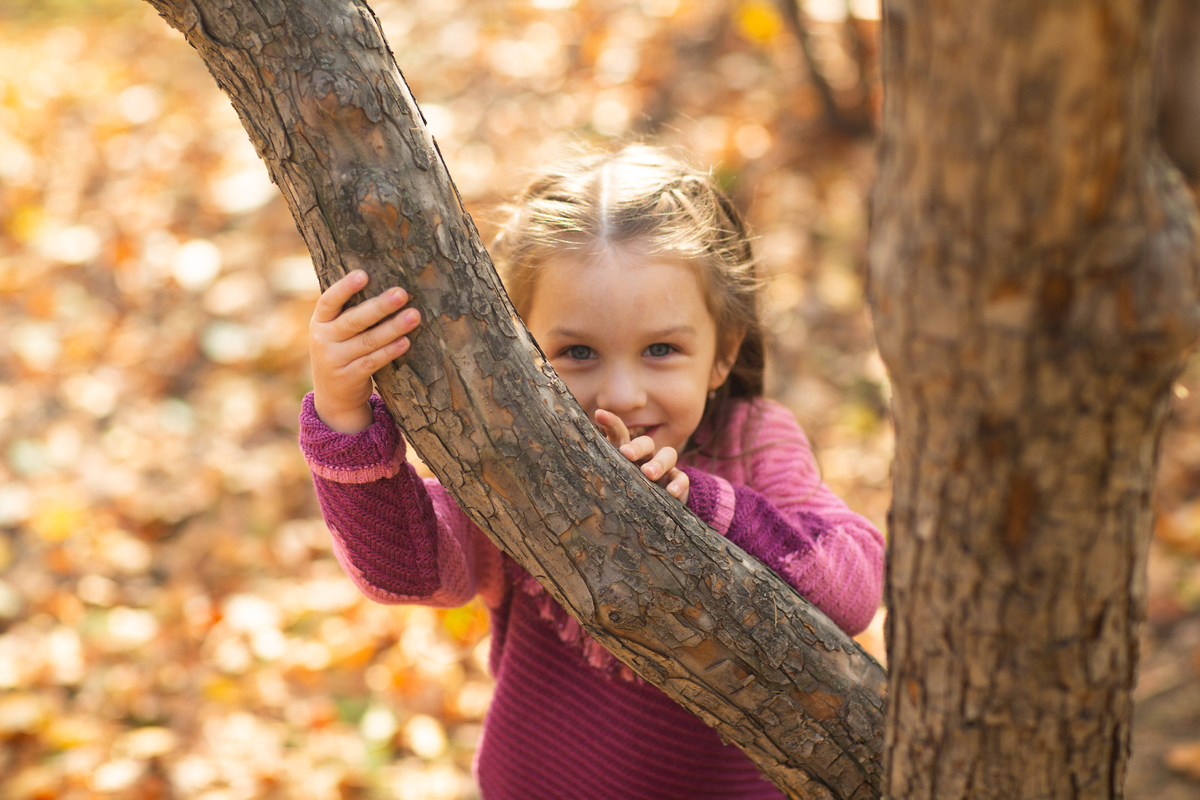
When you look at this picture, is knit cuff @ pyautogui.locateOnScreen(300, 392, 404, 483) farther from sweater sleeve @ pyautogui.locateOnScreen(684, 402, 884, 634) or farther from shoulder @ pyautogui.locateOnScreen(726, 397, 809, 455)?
shoulder @ pyautogui.locateOnScreen(726, 397, 809, 455)

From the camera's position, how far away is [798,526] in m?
1.47

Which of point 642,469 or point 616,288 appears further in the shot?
point 616,288

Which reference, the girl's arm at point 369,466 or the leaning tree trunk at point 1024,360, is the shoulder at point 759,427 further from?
the leaning tree trunk at point 1024,360

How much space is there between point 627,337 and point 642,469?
12.4 inches

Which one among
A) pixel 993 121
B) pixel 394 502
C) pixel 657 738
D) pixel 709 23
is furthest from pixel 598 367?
pixel 709 23

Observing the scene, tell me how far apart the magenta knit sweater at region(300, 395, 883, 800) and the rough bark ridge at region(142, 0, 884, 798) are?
0.48 ft

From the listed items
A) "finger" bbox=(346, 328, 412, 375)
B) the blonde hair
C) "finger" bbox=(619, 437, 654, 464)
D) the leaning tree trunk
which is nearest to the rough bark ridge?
"finger" bbox=(346, 328, 412, 375)

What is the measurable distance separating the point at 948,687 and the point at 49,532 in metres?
3.40

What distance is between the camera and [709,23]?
5367mm

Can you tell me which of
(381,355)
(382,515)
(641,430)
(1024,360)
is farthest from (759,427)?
(1024,360)

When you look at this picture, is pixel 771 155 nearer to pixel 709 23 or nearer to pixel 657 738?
pixel 709 23

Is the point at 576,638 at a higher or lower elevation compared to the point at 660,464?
lower

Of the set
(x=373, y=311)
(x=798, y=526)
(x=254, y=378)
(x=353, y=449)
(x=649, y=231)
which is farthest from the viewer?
(x=254, y=378)

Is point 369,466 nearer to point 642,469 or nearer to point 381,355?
point 381,355
